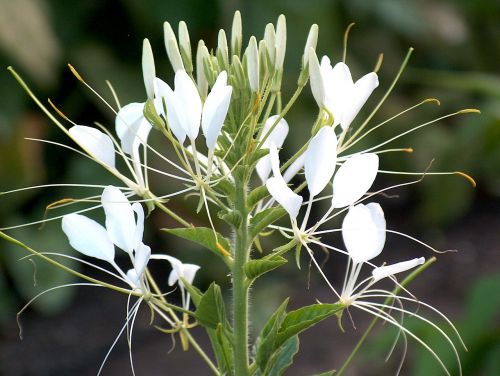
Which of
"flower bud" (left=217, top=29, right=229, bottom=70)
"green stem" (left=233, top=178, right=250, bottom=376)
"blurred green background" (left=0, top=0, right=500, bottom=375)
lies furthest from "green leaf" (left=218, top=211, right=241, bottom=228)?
"blurred green background" (left=0, top=0, right=500, bottom=375)

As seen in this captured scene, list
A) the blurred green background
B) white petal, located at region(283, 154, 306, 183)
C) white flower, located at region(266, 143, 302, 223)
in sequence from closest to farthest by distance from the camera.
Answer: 1. white flower, located at region(266, 143, 302, 223)
2. white petal, located at region(283, 154, 306, 183)
3. the blurred green background

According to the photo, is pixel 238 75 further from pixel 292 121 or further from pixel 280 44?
pixel 292 121

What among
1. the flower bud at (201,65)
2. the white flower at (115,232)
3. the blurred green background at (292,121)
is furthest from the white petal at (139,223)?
the blurred green background at (292,121)

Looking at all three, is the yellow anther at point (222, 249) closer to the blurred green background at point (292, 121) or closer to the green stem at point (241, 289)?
the green stem at point (241, 289)

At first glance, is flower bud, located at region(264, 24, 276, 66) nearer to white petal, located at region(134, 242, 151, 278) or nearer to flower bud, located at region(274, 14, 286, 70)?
flower bud, located at region(274, 14, 286, 70)

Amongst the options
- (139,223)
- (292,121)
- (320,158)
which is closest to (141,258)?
(139,223)

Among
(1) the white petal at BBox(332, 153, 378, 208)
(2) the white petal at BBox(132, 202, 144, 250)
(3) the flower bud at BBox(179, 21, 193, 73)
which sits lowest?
(2) the white petal at BBox(132, 202, 144, 250)
